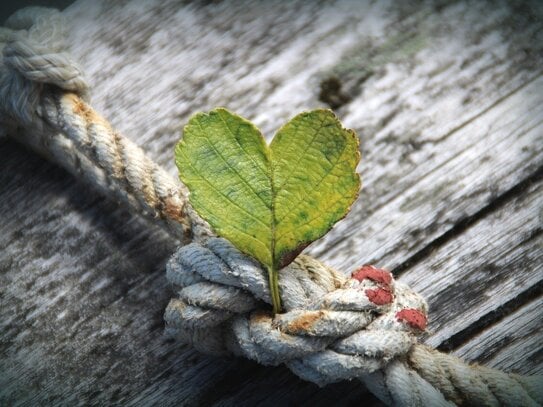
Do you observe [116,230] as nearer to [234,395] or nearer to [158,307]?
[158,307]

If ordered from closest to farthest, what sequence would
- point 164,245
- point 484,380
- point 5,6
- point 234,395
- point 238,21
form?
point 484,380, point 234,395, point 164,245, point 238,21, point 5,6

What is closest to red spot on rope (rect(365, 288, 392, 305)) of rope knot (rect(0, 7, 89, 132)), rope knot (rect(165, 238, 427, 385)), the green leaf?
rope knot (rect(165, 238, 427, 385))

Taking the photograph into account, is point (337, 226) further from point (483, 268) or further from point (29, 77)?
point (29, 77)

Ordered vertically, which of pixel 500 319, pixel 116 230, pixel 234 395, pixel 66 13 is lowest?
pixel 500 319

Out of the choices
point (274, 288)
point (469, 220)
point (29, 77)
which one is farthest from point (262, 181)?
point (29, 77)

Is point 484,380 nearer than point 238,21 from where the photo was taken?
Yes

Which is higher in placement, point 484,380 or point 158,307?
point 158,307

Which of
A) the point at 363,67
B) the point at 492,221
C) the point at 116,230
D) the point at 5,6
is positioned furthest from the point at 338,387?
the point at 5,6

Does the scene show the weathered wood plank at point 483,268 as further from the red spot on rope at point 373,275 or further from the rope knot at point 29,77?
the rope knot at point 29,77
